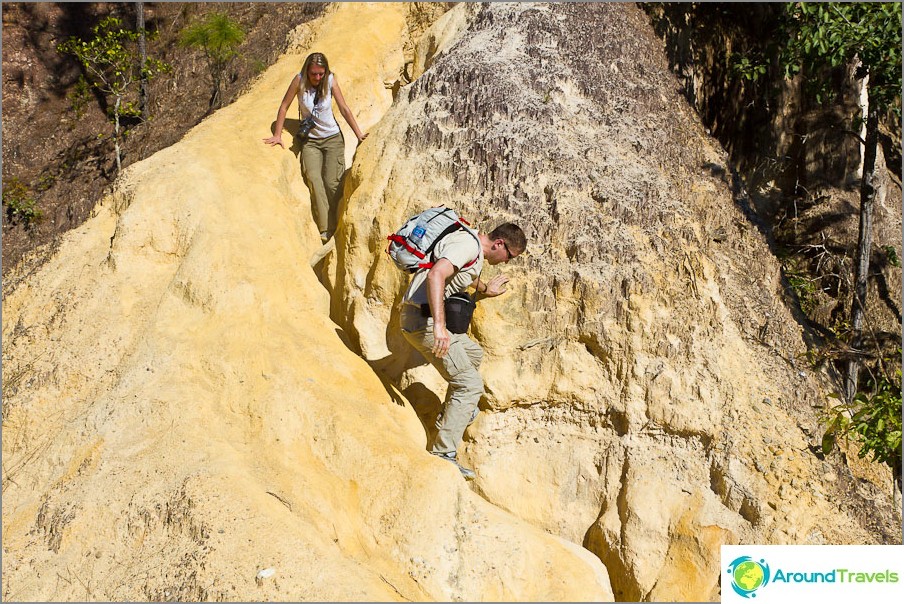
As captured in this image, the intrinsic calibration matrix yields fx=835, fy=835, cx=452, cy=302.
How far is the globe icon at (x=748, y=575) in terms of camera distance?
508 centimetres

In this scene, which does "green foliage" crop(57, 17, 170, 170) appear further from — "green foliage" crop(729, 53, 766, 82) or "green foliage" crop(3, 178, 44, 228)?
"green foliage" crop(729, 53, 766, 82)

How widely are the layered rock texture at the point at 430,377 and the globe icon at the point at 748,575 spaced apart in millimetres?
259

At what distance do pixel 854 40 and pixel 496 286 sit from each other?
4.29 meters

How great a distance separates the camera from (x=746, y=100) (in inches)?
398

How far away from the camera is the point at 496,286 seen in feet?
19.3

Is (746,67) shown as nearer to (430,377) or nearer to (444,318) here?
(430,377)

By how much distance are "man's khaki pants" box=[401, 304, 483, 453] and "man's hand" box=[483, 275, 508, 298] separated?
399 mm

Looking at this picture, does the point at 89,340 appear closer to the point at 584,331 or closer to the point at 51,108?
the point at 584,331

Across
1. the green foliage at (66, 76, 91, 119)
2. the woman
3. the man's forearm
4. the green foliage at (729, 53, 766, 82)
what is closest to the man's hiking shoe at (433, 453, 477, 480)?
the man's forearm

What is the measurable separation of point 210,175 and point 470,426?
112 inches

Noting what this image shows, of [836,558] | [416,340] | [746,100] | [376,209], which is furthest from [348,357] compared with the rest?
[746,100]

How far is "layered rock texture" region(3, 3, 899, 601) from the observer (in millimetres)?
4781

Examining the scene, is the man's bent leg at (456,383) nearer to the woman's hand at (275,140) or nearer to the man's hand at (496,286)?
the man's hand at (496,286)

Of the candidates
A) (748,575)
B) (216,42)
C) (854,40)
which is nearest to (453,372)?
(748,575)
